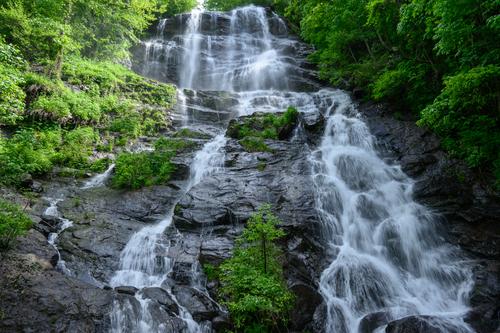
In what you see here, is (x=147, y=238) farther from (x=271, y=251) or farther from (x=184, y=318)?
(x=271, y=251)

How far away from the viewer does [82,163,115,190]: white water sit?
1046 cm

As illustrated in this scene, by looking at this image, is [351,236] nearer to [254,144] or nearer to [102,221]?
[254,144]

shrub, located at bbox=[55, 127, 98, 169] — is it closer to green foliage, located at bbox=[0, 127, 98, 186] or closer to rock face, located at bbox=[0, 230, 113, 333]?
green foliage, located at bbox=[0, 127, 98, 186]

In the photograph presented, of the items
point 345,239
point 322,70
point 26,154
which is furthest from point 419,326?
point 322,70

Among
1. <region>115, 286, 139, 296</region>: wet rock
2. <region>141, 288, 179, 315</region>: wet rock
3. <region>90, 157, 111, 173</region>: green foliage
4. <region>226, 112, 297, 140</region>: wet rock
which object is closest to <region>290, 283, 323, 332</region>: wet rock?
<region>141, 288, 179, 315</region>: wet rock

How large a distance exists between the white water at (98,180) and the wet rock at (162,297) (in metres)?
5.20

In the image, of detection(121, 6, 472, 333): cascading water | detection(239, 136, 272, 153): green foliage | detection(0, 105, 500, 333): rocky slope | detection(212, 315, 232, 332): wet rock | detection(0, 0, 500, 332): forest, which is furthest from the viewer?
detection(239, 136, 272, 153): green foliage

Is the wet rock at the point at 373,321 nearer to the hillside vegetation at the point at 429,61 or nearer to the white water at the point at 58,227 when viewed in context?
the hillside vegetation at the point at 429,61

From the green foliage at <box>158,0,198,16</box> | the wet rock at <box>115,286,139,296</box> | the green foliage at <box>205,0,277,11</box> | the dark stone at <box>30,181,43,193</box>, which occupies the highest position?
the green foliage at <box>205,0,277,11</box>

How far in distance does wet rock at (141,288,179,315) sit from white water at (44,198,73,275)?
71.7 inches

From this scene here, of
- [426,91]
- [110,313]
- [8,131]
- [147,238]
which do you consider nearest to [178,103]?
[8,131]

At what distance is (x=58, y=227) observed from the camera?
8.06 m

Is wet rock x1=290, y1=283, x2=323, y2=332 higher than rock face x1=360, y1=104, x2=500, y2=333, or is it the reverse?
rock face x1=360, y1=104, x2=500, y2=333

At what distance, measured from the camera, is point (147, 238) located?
26.6 feet
